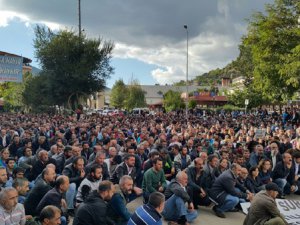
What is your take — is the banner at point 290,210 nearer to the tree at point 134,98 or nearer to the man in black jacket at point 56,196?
the man in black jacket at point 56,196

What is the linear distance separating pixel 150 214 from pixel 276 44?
21188mm

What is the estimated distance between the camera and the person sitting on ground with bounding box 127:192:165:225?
14.1ft

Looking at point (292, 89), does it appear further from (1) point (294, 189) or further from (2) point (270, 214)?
(2) point (270, 214)

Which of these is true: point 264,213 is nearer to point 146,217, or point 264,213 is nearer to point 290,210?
point 146,217

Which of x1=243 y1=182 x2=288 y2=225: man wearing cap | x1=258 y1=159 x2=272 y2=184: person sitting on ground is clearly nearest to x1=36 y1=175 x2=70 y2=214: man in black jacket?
x1=243 y1=182 x2=288 y2=225: man wearing cap

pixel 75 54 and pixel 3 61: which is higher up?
pixel 75 54

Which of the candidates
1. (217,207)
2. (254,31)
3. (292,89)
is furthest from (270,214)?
(254,31)

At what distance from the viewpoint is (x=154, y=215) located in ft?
A: 14.3

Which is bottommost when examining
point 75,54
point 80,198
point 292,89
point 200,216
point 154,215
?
point 200,216

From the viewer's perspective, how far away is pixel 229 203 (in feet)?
24.5

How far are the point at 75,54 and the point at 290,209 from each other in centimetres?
3107

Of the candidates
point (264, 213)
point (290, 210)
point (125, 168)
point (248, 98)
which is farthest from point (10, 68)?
point (248, 98)

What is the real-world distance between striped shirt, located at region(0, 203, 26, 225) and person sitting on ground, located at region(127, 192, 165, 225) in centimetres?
150

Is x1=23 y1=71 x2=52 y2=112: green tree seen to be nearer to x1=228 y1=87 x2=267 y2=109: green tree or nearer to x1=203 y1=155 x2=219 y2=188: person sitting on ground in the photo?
x1=228 y1=87 x2=267 y2=109: green tree
